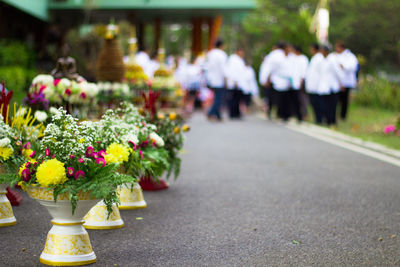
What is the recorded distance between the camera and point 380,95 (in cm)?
2616

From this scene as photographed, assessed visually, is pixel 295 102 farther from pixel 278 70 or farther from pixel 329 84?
pixel 329 84

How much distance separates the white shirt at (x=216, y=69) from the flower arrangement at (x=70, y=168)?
1535 cm

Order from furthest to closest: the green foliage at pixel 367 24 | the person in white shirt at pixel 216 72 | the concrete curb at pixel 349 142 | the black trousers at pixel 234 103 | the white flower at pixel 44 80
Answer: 1. the green foliage at pixel 367 24
2. the black trousers at pixel 234 103
3. the person in white shirt at pixel 216 72
4. the concrete curb at pixel 349 142
5. the white flower at pixel 44 80

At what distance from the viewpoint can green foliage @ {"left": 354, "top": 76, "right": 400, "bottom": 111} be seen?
81.9 feet

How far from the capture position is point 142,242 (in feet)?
18.4

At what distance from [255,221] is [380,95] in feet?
67.6

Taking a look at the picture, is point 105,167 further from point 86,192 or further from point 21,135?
point 21,135

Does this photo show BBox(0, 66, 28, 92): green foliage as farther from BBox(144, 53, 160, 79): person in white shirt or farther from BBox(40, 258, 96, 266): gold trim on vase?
BBox(40, 258, 96, 266): gold trim on vase

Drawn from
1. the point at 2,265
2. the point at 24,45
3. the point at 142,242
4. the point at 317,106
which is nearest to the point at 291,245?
the point at 142,242

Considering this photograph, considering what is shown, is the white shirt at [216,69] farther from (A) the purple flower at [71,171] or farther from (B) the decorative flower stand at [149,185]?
(A) the purple flower at [71,171]

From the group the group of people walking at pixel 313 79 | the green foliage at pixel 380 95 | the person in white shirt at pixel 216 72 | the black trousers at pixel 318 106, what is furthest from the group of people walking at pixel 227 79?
the green foliage at pixel 380 95

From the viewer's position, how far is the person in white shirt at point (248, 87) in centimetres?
2325

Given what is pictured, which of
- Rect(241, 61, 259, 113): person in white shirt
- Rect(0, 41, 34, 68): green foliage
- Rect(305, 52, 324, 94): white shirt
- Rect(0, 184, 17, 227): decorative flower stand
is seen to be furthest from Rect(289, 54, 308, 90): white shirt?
Rect(0, 184, 17, 227): decorative flower stand

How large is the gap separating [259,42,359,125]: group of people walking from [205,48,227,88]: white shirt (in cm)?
136
